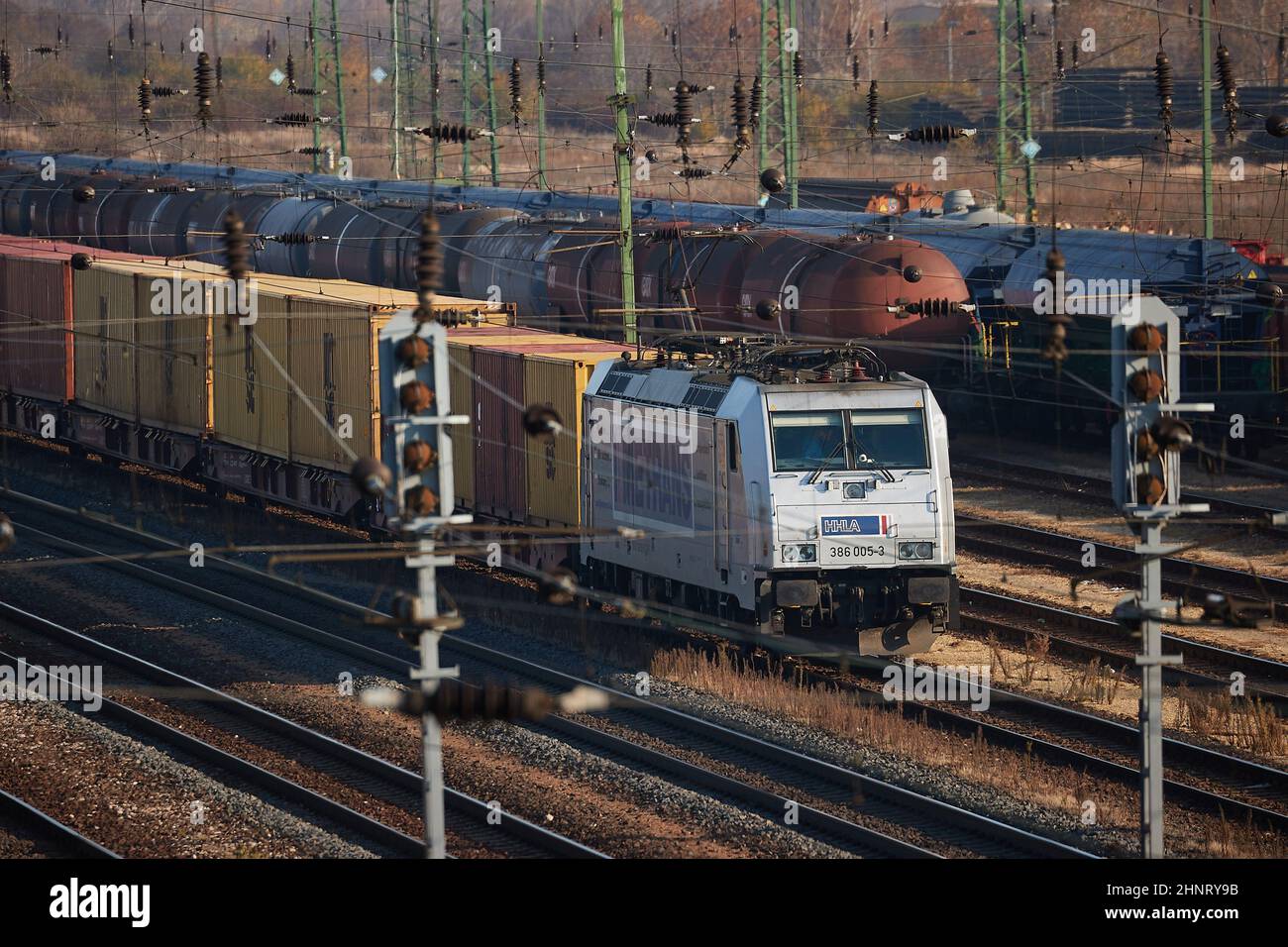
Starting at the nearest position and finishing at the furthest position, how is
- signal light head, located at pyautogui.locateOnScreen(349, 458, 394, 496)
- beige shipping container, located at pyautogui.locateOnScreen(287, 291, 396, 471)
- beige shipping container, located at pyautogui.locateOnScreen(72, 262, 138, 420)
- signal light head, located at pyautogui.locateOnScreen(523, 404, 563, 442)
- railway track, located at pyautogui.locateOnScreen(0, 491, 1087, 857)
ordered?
signal light head, located at pyautogui.locateOnScreen(349, 458, 394, 496), signal light head, located at pyautogui.locateOnScreen(523, 404, 563, 442), railway track, located at pyautogui.locateOnScreen(0, 491, 1087, 857), beige shipping container, located at pyautogui.locateOnScreen(287, 291, 396, 471), beige shipping container, located at pyautogui.locateOnScreen(72, 262, 138, 420)

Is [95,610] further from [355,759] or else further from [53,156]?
[53,156]

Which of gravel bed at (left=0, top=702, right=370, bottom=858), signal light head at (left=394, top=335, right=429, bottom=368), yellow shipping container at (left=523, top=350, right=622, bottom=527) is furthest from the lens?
yellow shipping container at (left=523, top=350, right=622, bottom=527)

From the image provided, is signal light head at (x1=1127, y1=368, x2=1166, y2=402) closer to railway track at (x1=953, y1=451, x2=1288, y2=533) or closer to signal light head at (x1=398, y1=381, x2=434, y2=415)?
signal light head at (x1=398, y1=381, x2=434, y2=415)

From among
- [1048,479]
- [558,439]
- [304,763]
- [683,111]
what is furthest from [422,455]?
[1048,479]

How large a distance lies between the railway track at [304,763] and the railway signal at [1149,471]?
16.4 feet

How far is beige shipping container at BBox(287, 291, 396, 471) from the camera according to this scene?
2859 cm

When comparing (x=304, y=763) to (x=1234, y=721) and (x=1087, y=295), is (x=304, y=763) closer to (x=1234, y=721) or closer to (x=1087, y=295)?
(x=1234, y=721)

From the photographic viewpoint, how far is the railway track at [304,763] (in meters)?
17.0

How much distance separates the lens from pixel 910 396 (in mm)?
21734

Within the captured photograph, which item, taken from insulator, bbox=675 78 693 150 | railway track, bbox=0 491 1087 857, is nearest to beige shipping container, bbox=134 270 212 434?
railway track, bbox=0 491 1087 857

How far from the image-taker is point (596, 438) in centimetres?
2453

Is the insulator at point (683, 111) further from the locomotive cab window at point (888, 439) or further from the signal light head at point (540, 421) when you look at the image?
the signal light head at point (540, 421)

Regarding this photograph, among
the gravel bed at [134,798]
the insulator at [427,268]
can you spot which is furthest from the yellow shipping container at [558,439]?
the insulator at [427,268]
